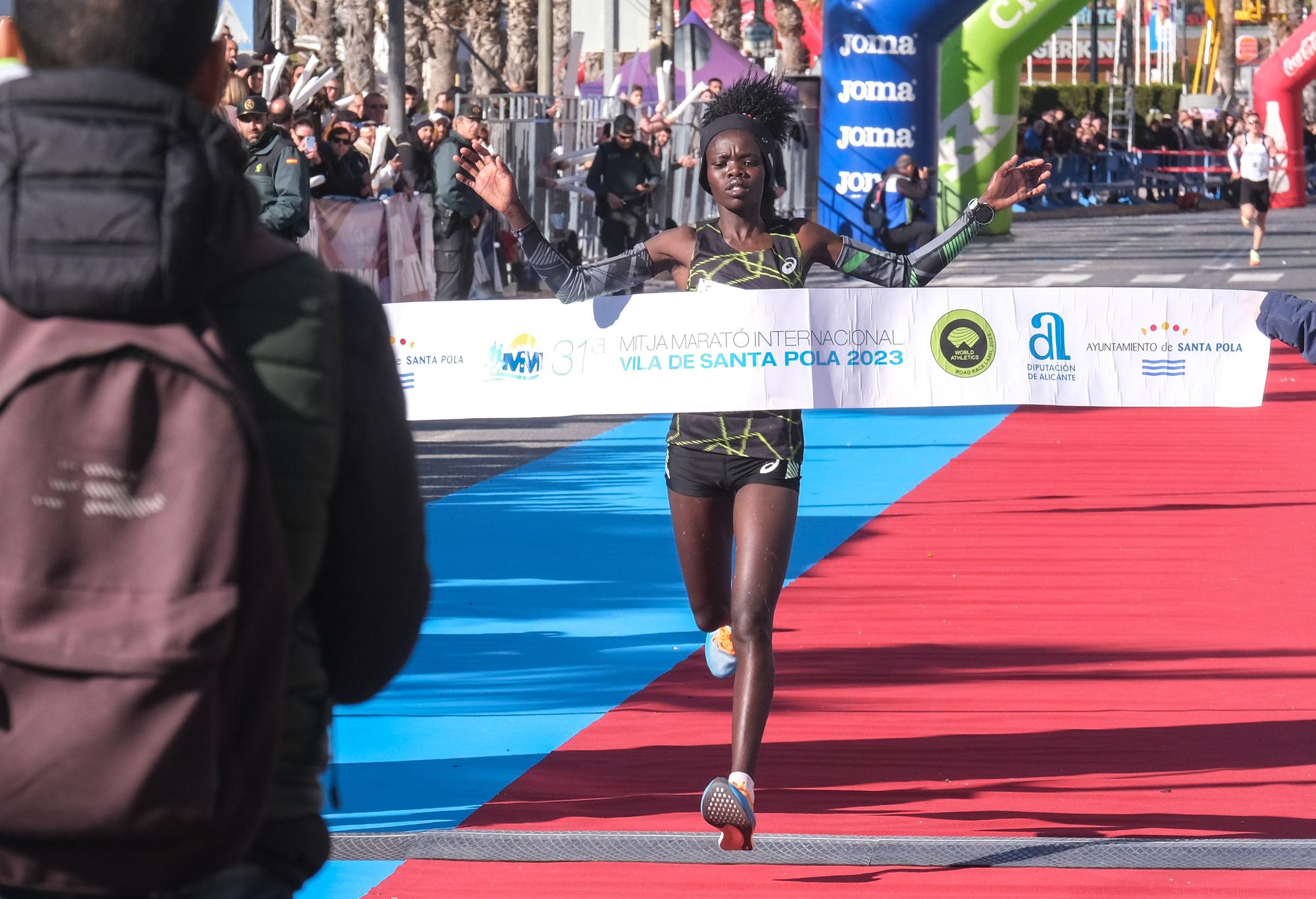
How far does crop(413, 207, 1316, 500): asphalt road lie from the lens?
41.5 feet

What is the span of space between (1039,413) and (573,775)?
942 centimetres

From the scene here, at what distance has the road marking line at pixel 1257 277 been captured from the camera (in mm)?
24750

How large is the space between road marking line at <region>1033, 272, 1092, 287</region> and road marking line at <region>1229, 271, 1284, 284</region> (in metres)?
1.76

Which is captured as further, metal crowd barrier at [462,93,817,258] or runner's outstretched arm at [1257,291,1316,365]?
metal crowd barrier at [462,93,817,258]

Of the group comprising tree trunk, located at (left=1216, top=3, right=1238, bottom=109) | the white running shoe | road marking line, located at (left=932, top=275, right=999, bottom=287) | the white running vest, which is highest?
tree trunk, located at (left=1216, top=3, right=1238, bottom=109)

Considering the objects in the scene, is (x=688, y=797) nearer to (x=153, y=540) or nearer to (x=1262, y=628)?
(x=1262, y=628)

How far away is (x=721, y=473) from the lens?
546 cm

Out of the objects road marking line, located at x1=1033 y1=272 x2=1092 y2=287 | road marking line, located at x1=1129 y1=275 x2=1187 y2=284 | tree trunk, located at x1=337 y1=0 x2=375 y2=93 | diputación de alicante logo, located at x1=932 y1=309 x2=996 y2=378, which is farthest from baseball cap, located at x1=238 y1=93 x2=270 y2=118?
tree trunk, located at x1=337 y1=0 x2=375 y2=93

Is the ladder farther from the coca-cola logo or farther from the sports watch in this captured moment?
the sports watch

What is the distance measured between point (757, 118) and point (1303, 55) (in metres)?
40.5

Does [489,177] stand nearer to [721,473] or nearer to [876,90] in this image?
[721,473]

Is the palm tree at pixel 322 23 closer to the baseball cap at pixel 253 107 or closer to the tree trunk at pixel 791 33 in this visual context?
the tree trunk at pixel 791 33

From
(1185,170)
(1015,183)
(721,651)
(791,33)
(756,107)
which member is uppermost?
(791,33)

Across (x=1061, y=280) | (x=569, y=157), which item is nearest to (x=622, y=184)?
(x=569, y=157)
